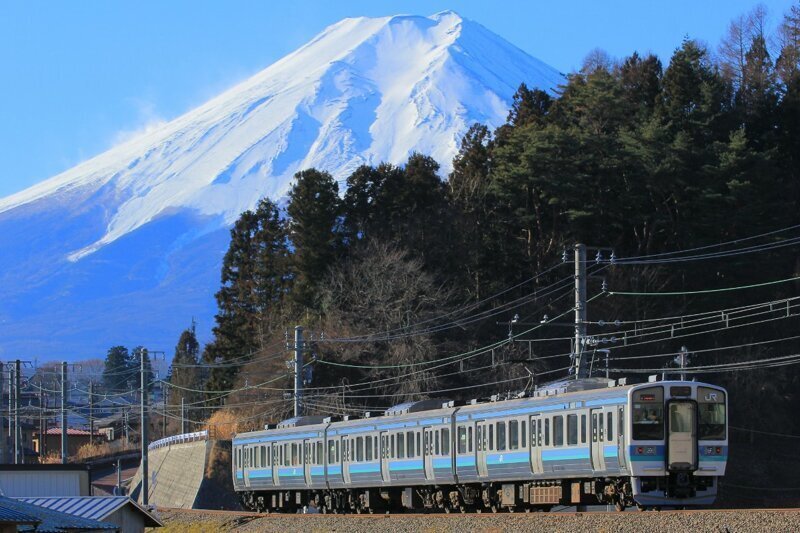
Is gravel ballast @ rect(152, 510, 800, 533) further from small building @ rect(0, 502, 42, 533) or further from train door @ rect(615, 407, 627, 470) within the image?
small building @ rect(0, 502, 42, 533)

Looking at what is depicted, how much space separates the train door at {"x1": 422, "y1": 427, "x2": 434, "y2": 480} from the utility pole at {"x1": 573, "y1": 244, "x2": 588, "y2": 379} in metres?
3.45

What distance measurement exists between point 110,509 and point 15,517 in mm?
10965

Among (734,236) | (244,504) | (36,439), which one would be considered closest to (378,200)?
(734,236)

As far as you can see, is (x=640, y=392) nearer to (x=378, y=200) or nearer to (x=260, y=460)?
(x=260, y=460)

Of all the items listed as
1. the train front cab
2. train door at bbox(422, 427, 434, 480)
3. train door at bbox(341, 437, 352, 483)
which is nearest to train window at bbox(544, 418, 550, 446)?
the train front cab

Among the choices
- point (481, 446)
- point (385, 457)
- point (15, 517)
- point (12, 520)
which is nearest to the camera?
point (12, 520)

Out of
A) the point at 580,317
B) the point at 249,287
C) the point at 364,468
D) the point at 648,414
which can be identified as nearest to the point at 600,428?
the point at 648,414

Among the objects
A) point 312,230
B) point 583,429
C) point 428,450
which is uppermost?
point 312,230

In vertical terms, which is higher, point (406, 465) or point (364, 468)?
point (406, 465)

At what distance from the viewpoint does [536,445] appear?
27.0 meters

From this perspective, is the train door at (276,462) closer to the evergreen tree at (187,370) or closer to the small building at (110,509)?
the small building at (110,509)

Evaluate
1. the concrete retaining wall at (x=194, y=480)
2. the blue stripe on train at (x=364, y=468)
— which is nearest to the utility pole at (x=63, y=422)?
the concrete retaining wall at (x=194, y=480)

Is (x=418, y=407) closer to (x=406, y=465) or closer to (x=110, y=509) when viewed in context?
(x=406, y=465)

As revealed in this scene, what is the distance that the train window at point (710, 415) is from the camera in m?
25.0
